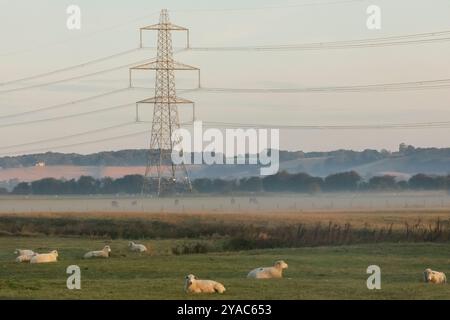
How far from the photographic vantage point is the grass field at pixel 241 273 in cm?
2788

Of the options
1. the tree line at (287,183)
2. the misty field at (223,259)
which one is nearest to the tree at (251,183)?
the tree line at (287,183)

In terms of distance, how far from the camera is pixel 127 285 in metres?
29.8

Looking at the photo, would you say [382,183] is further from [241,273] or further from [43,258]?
[241,273]

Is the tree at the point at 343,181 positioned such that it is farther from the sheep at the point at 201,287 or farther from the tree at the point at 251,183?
the sheep at the point at 201,287

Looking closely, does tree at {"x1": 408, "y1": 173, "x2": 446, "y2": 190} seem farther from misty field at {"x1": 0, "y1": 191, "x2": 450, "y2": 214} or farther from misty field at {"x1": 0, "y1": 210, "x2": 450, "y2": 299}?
misty field at {"x1": 0, "y1": 210, "x2": 450, "y2": 299}

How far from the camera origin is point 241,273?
3512 cm

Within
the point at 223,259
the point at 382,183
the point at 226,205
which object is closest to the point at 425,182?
the point at 382,183

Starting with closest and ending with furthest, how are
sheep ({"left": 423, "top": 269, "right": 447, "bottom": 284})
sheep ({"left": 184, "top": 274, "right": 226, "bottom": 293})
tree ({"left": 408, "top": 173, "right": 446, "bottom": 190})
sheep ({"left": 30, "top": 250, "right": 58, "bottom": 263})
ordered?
1. sheep ({"left": 184, "top": 274, "right": 226, "bottom": 293})
2. sheep ({"left": 423, "top": 269, "right": 447, "bottom": 284})
3. sheep ({"left": 30, "top": 250, "right": 58, "bottom": 263})
4. tree ({"left": 408, "top": 173, "right": 446, "bottom": 190})

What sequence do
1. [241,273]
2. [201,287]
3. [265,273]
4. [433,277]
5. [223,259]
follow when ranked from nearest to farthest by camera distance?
[201,287]
[433,277]
[265,273]
[241,273]
[223,259]

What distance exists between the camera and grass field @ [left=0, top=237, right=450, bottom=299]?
2788 centimetres

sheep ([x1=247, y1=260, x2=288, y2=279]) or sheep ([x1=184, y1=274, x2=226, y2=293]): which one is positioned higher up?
sheep ([x1=184, y1=274, x2=226, y2=293])

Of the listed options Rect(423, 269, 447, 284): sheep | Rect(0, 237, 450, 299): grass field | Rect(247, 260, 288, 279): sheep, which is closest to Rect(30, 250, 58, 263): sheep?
Rect(0, 237, 450, 299): grass field
